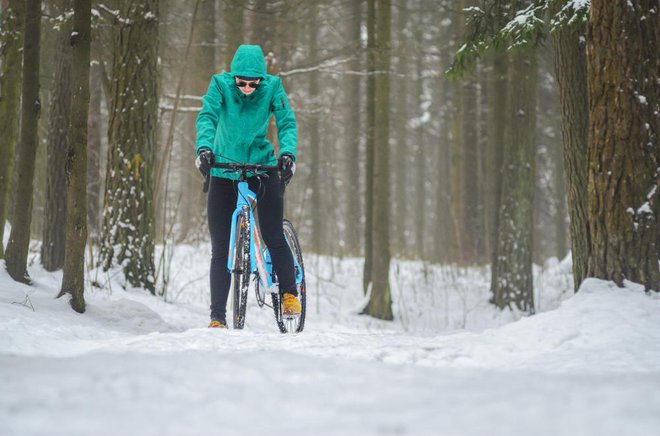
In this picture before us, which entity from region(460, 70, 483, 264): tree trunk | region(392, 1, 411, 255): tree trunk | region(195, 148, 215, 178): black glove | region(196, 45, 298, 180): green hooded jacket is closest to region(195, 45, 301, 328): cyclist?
region(196, 45, 298, 180): green hooded jacket

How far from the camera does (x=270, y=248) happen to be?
15.5 ft

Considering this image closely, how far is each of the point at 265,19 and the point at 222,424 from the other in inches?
386

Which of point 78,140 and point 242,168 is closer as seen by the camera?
point 242,168

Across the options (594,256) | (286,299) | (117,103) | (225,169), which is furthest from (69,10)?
(594,256)

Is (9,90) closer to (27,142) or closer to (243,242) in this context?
(27,142)

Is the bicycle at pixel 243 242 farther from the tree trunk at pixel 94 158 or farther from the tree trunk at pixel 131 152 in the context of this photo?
the tree trunk at pixel 94 158

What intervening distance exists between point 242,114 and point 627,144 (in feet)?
8.41

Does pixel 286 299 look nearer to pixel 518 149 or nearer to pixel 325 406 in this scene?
pixel 325 406

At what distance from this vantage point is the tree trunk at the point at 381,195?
9359 millimetres

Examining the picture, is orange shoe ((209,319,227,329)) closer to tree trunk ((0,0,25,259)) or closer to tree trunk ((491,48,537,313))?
tree trunk ((0,0,25,259))

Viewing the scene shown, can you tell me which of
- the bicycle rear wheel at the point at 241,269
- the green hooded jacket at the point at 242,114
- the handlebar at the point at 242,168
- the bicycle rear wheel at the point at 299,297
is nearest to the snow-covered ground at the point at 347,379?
the bicycle rear wheel at the point at 241,269

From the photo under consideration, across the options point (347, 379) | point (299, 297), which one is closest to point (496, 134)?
point (299, 297)

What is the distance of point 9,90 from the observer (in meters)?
6.03

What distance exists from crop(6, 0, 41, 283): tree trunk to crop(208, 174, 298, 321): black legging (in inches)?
74.1
